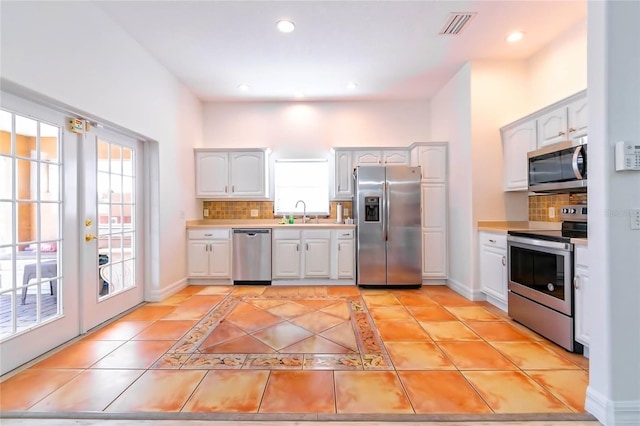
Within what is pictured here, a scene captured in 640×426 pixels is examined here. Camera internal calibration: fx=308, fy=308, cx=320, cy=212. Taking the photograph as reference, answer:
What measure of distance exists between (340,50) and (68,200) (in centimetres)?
307

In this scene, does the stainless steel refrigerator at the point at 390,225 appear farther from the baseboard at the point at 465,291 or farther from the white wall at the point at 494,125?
the white wall at the point at 494,125

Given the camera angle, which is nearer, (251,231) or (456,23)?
(456,23)

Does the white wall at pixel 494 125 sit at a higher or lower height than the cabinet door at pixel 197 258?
higher

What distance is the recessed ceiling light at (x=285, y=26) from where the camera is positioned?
298cm

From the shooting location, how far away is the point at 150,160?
3766 mm

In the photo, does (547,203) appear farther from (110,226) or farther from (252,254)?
(110,226)

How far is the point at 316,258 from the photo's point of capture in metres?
4.61

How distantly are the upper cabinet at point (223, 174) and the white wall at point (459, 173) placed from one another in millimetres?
2850

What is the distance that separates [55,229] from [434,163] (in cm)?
440

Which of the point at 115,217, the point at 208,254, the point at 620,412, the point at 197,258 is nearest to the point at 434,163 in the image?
the point at 620,412

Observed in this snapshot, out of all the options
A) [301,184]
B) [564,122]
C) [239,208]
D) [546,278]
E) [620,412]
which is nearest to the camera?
[620,412]

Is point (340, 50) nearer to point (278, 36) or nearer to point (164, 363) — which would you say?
point (278, 36)

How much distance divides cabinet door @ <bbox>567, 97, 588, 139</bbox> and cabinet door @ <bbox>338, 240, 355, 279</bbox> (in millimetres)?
2824

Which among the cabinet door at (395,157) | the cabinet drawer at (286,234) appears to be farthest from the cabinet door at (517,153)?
the cabinet drawer at (286,234)
